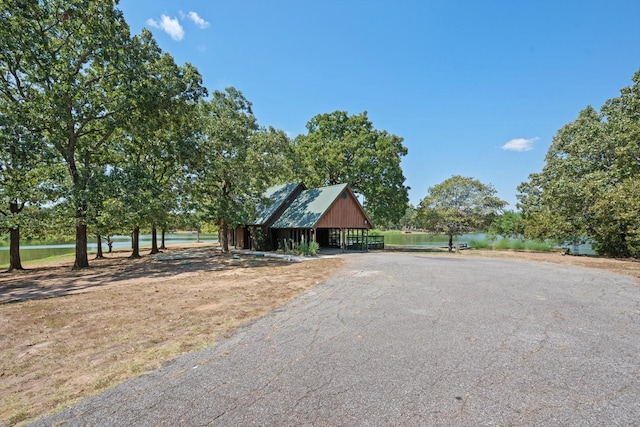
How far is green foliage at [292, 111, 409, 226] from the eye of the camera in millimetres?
27281

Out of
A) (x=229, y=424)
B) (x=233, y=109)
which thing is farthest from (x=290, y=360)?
(x=233, y=109)

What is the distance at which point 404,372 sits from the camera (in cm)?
360

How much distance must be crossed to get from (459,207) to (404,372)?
2522 cm

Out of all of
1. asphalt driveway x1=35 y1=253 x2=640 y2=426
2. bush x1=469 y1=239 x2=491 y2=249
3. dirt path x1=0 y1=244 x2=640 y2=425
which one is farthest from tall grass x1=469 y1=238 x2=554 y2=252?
asphalt driveway x1=35 y1=253 x2=640 y2=426

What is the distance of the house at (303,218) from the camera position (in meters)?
20.5

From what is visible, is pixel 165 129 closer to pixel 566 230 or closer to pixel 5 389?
pixel 5 389

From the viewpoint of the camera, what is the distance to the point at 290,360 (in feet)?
13.1

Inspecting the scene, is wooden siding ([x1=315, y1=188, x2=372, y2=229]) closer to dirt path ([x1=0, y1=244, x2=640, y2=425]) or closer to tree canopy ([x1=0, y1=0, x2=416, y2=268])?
tree canopy ([x1=0, y1=0, x2=416, y2=268])

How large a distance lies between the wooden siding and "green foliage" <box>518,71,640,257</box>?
12.7 m

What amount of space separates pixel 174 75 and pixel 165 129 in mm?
2960

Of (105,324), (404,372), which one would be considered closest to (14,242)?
(105,324)

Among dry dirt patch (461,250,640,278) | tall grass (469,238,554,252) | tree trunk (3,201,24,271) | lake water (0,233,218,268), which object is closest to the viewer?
dry dirt patch (461,250,640,278)

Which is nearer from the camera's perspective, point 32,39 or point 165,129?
point 32,39

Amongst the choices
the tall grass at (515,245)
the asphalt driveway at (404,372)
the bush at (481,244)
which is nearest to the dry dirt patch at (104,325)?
the asphalt driveway at (404,372)
